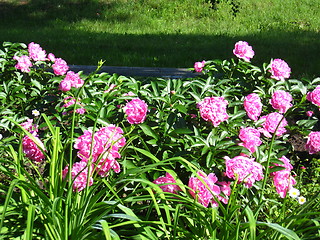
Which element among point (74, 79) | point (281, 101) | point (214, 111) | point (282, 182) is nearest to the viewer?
point (282, 182)

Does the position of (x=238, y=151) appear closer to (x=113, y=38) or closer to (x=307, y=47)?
(x=307, y=47)

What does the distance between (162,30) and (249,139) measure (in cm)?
830

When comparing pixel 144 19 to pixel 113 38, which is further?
pixel 144 19

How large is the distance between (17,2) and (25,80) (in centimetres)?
1048

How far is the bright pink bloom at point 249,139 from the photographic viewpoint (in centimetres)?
272

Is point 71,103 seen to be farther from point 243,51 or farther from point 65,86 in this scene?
point 243,51

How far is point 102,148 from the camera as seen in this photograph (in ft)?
7.59

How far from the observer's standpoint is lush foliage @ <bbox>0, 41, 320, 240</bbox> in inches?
84.7

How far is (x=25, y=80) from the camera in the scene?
3.96m

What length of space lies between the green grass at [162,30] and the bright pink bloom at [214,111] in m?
4.19

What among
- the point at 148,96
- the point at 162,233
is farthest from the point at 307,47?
the point at 162,233

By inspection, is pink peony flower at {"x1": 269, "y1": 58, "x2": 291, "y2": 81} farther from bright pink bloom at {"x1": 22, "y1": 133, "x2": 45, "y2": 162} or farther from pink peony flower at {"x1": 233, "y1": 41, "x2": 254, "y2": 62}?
bright pink bloom at {"x1": 22, "y1": 133, "x2": 45, "y2": 162}

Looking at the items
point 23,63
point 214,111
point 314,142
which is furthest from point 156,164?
point 23,63

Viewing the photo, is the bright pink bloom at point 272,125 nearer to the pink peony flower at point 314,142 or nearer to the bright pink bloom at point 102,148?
the pink peony flower at point 314,142
